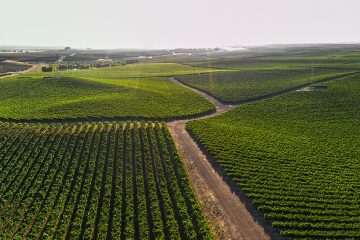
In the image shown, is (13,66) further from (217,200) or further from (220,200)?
A: (220,200)

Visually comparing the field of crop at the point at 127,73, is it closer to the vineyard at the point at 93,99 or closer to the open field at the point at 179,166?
the vineyard at the point at 93,99

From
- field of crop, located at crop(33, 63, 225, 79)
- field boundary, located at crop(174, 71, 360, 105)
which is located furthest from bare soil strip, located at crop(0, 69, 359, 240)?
field of crop, located at crop(33, 63, 225, 79)

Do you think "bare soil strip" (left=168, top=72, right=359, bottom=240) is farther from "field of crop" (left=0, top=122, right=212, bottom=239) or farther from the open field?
"field of crop" (left=0, top=122, right=212, bottom=239)

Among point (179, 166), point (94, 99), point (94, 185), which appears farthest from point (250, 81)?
point (94, 185)

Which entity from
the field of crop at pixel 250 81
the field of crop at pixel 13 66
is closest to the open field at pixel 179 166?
the field of crop at pixel 250 81

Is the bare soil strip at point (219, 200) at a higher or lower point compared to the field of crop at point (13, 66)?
lower

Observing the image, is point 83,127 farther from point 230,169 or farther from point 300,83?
point 300,83

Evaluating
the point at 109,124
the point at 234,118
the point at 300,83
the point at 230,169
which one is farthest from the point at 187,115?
the point at 300,83
